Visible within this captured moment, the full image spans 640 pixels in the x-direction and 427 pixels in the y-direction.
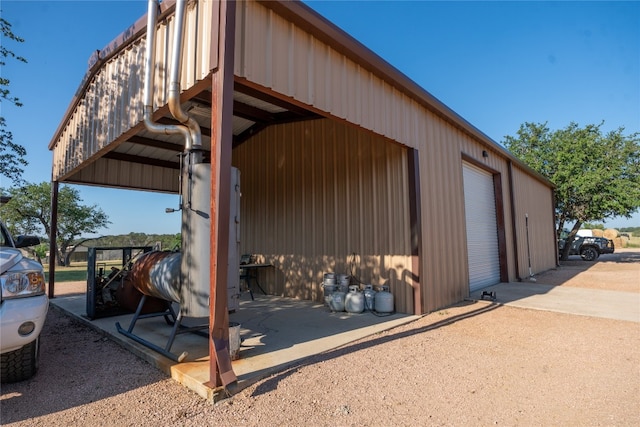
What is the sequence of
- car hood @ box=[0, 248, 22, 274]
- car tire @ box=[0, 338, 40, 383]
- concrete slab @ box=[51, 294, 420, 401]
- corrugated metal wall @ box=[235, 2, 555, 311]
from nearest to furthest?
1. car hood @ box=[0, 248, 22, 274]
2. car tire @ box=[0, 338, 40, 383]
3. concrete slab @ box=[51, 294, 420, 401]
4. corrugated metal wall @ box=[235, 2, 555, 311]

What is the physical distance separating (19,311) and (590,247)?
23850 millimetres

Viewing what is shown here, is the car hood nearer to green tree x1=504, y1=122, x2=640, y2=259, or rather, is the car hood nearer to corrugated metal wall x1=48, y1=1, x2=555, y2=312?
corrugated metal wall x1=48, y1=1, x2=555, y2=312

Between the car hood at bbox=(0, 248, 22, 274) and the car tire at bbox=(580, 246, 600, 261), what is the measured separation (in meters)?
23.8

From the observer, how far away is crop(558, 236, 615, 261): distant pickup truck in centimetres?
1828

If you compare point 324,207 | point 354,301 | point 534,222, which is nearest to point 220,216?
point 354,301

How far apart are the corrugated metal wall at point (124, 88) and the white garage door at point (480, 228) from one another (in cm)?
679

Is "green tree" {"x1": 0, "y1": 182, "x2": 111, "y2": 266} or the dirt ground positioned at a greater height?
"green tree" {"x1": 0, "y1": 182, "x2": 111, "y2": 266}

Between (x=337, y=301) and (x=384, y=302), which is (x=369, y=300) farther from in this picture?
(x=337, y=301)

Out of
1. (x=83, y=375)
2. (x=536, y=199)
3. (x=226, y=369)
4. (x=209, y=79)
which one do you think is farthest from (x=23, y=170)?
(x=536, y=199)

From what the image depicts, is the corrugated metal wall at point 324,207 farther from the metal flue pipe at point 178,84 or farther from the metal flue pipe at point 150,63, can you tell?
the metal flue pipe at point 150,63

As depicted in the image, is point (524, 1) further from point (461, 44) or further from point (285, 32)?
point (285, 32)

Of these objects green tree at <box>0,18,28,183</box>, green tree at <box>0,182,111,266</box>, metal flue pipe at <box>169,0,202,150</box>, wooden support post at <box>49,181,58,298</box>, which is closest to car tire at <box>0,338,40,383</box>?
metal flue pipe at <box>169,0,202,150</box>

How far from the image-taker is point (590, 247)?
18.4m

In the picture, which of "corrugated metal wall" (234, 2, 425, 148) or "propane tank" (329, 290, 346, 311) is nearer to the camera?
"corrugated metal wall" (234, 2, 425, 148)
